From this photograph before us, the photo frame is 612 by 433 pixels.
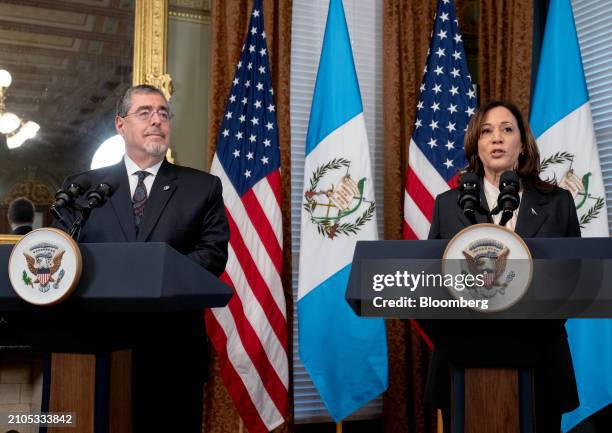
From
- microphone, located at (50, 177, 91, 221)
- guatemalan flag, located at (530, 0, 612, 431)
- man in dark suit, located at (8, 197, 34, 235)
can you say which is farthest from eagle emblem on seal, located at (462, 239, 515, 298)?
man in dark suit, located at (8, 197, 34, 235)

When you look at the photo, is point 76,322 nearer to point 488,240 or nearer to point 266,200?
point 488,240

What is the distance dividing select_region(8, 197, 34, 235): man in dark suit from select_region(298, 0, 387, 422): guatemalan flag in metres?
1.52

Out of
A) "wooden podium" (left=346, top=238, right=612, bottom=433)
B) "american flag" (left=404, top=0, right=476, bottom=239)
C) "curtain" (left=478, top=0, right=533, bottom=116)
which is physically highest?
"curtain" (left=478, top=0, right=533, bottom=116)

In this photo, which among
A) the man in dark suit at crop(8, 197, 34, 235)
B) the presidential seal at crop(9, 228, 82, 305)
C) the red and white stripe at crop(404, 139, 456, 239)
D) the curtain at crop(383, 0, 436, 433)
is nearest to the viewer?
the presidential seal at crop(9, 228, 82, 305)

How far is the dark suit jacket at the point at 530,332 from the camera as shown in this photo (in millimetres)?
1503

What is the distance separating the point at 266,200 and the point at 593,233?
6.07 ft

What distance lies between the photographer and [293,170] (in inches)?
166

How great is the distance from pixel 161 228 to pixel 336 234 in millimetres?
1574

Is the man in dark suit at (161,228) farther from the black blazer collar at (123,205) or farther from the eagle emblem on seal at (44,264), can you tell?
the eagle emblem on seal at (44,264)

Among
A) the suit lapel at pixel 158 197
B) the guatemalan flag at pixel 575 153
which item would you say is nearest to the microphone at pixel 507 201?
the suit lapel at pixel 158 197

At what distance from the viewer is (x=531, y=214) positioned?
88.7 inches

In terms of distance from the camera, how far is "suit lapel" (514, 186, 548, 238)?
7.25 feet

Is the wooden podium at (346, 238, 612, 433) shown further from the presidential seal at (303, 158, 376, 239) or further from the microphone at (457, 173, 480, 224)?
the presidential seal at (303, 158, 376, 239)

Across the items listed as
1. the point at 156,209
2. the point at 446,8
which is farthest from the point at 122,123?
the point at 446,8
